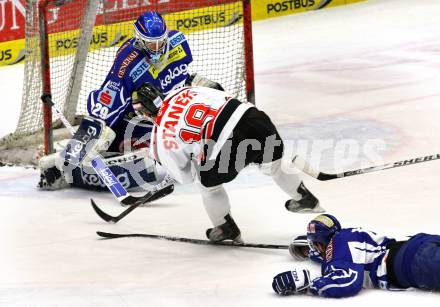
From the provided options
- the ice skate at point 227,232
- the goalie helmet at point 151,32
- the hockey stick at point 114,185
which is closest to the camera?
the ice skate at point 227,232

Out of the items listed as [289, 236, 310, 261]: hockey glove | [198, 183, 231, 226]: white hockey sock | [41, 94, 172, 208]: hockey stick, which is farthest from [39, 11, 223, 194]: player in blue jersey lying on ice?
[289, 236, 310, 261]: hockey glove

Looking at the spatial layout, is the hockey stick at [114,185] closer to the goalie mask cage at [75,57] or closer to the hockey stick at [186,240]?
the hockey stick at [186,240]

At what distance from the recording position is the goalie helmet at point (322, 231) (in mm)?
4184

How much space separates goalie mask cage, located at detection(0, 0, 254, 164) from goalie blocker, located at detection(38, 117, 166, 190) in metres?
0.44

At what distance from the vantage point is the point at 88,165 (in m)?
5.93

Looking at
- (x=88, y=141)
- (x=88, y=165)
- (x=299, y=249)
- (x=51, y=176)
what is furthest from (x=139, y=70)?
(x=299, y=249)

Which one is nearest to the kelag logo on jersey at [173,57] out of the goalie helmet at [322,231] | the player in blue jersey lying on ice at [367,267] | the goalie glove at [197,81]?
the goalie glove at [197,81]

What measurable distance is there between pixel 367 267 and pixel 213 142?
1.00m

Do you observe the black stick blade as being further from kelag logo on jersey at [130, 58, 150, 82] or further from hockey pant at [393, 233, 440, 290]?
hockey pant at [393, 233, 440, 290]

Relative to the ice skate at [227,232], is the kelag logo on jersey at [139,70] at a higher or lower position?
higher

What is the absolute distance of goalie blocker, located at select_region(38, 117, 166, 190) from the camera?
5.95 m

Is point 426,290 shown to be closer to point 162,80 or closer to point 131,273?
point 131,273

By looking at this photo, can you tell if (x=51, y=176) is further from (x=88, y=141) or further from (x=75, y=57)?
(x=75, y=57)

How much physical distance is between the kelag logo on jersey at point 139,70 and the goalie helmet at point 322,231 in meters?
2.09
